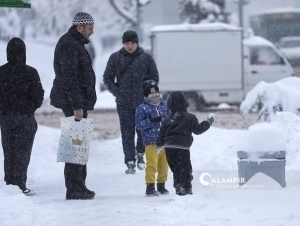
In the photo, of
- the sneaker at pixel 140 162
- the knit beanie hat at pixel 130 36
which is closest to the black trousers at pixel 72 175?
the knit beanie hat at pixel 130 36

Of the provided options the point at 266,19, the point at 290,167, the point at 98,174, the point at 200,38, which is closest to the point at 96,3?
the point at 266,19

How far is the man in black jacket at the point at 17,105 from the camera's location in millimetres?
10648

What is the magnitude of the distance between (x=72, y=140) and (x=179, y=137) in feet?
3.57

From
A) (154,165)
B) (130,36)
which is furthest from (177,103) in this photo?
(130,36)

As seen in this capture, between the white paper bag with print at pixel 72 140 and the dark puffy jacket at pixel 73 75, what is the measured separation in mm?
165

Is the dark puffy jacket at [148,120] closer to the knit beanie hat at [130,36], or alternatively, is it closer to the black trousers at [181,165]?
the black trousers at [181,165]

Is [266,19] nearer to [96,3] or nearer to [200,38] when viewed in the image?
[96,3]

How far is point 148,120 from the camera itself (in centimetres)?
1072

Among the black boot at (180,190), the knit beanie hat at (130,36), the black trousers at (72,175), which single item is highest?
the knit beanie hat at (130,36)

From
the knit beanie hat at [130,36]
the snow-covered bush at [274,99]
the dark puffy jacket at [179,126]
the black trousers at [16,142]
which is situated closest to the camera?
the dark puffy jacket at [179,126]

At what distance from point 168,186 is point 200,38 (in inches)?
645

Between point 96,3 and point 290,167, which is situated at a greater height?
point 96,3

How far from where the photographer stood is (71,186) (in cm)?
1017

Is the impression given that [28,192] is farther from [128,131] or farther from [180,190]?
[128,131]
